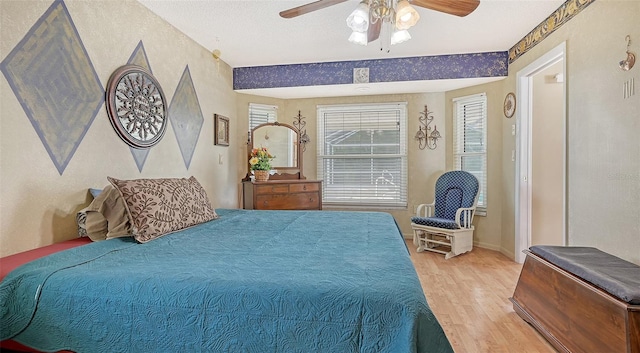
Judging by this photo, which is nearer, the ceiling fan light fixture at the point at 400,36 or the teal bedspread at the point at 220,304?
the teal bedspread at the point at 220,304

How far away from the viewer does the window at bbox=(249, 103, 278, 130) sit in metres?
4.38

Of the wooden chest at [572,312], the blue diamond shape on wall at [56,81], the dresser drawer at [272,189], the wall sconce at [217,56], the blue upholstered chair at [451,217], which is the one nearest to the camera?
the wooden chest at [572,312]

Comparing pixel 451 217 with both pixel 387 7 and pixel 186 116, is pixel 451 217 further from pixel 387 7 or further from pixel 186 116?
pixel 186 116

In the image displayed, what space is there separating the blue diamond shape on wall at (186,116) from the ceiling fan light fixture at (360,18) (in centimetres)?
188

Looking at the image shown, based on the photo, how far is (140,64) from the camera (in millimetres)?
2473

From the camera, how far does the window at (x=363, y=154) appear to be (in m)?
4.50

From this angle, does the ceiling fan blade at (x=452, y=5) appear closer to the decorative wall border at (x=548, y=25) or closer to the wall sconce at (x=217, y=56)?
the decorative wall border at (x=548, y=25)

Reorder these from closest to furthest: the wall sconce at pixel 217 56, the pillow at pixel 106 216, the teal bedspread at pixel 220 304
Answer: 1. the teal bedspread at pixel 220 304
2. the pillow at pixel 106 216
3. the wall sconce at pixel 217 56

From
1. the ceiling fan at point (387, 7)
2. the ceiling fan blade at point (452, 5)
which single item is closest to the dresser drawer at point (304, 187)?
the ceiling fan at point (387, 7)

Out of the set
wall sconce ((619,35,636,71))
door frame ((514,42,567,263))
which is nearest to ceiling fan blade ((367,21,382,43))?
wall sconce ((619,35,636,71))

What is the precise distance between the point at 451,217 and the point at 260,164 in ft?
8.47

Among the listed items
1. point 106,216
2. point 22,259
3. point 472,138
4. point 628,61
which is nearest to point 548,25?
point 628,61

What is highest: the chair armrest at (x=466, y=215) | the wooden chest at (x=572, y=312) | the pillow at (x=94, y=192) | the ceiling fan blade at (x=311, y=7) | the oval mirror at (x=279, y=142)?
the ceiling fan blade at (x=311, y=7)

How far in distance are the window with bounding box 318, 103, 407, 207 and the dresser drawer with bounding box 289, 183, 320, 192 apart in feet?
2.03
